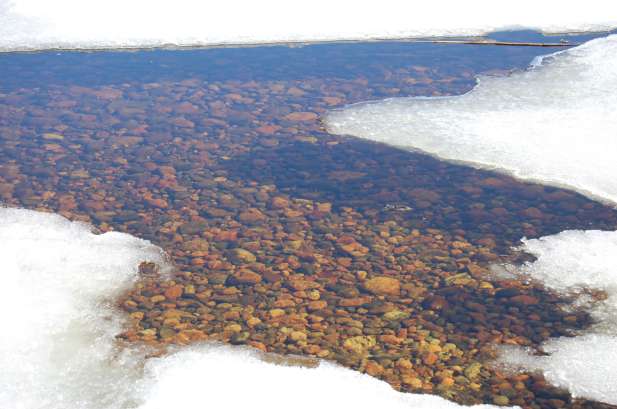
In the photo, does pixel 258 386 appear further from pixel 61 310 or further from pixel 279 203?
pixel 279 203

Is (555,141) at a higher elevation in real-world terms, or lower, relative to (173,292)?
higher

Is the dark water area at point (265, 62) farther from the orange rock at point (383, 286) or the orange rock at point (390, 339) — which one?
the orange rock at point (390, 339)

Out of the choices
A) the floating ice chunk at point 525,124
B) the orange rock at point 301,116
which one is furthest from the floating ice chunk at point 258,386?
the orange rock at point 301,116

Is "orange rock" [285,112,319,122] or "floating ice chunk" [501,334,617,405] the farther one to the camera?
"orange rock" [285,112,319,122]

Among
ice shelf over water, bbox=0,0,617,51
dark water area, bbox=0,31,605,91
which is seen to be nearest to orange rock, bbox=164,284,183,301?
dark water area, bbox=0,31,605,91

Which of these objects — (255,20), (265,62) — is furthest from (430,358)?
(255,20)

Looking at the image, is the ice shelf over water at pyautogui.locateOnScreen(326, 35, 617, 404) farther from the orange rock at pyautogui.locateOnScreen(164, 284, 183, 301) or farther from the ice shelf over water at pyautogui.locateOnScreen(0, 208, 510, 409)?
the orange rock at pyautogui.locateOnScreen(164, 284, 183, 301)

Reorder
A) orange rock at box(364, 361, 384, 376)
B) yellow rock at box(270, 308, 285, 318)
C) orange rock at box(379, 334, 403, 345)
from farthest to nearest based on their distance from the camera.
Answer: yellow rock at box(270, 308, 285, 318) < orange rock at box(379, 334, 403, 345) < orange rock at box(364, 361, 384, 376)

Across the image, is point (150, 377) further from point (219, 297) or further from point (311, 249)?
point (311, 249)
